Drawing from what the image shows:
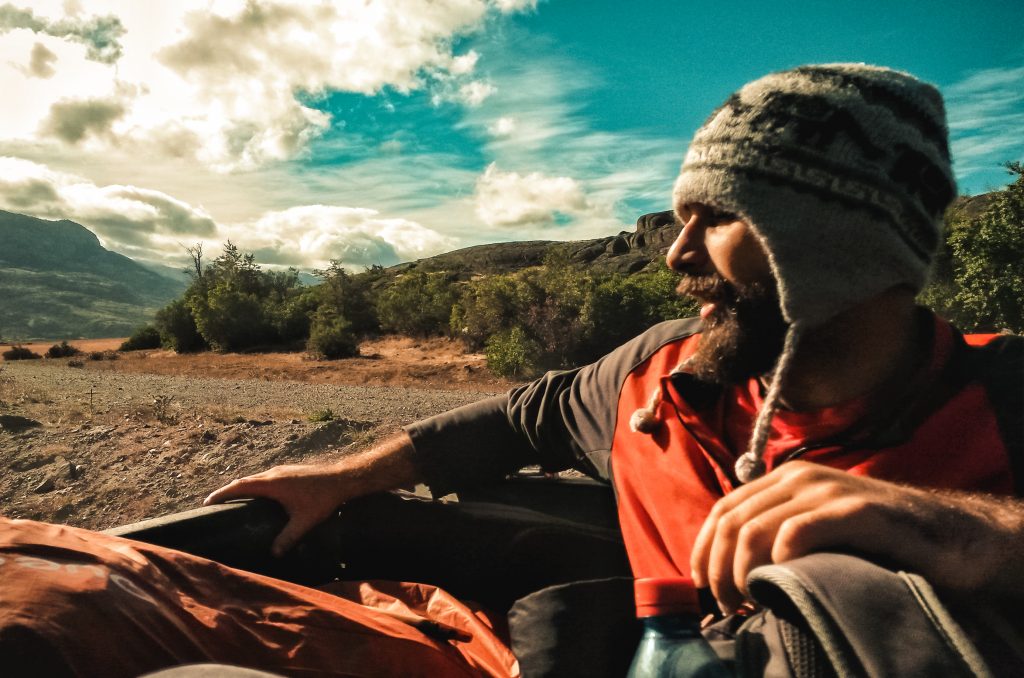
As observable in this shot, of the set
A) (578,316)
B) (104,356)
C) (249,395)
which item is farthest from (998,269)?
(104,356)

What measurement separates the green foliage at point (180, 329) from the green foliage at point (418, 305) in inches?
324

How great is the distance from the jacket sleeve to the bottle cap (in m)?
1.20

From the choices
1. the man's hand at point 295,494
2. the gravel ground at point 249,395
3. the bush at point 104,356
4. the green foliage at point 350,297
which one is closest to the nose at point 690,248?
the man's hand at point 295,494

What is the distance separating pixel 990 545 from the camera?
100 centimetres

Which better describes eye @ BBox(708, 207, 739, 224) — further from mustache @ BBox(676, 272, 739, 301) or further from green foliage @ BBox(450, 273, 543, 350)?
green foliage @ BBox(450, 273, 543, 350)

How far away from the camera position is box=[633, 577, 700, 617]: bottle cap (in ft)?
3.30

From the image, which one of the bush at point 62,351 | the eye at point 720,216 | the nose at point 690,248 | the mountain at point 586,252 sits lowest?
the bush at point 62,351

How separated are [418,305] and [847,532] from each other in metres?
22.8

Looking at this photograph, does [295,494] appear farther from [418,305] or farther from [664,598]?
[418,305]

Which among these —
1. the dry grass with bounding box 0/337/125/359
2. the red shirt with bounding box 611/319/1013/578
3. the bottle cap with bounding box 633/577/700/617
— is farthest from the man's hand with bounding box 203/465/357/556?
the dry grass with bounding box 0/337/125/359

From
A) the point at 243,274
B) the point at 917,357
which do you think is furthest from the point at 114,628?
the point at 243,274

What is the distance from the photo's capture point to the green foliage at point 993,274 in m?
10.2

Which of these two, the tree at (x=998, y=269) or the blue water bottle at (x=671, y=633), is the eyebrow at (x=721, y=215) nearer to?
the blue water bottle at (x=671, y=633)

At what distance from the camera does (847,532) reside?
90 centimetres
